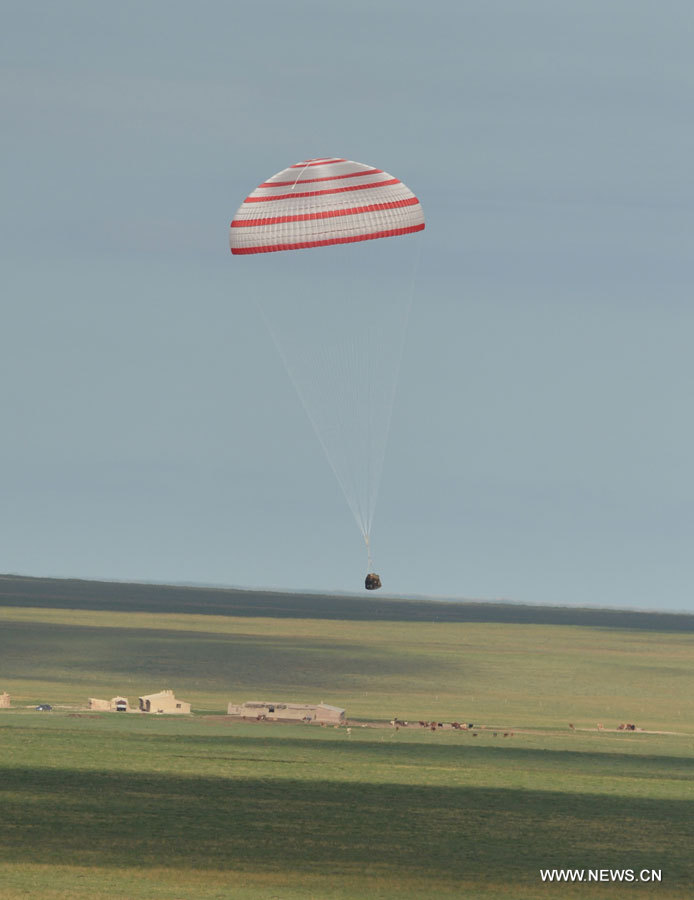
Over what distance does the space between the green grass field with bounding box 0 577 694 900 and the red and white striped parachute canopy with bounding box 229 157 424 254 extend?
636 inches

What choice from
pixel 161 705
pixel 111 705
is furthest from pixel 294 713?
pixel 111 705

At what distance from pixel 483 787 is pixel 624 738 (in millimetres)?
24811

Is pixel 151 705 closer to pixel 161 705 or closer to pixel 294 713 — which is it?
pixel 161 705

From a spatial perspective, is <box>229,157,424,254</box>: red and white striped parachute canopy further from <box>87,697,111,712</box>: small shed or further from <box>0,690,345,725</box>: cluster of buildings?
<box>87,697,111,712</box>: small shed

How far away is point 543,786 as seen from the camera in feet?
184

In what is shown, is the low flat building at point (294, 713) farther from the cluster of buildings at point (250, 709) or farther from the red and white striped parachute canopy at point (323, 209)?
the red and white striped parachute canopy at point (323, 209)

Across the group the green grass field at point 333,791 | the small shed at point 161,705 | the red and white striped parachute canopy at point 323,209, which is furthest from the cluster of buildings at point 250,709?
the red and white striped parachute canopy at point 323,209

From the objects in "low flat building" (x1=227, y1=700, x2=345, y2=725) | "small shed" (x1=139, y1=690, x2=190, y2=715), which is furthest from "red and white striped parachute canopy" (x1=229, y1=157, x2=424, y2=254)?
"small shed" (x1=139, y1=690, x2=190, y2=715)

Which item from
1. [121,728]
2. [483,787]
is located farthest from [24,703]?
[483,787]

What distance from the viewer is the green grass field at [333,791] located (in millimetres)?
37656

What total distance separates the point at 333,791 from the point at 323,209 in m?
18.0

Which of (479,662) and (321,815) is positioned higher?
(479,662)

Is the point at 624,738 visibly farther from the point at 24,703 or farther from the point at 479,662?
the point at 479,662

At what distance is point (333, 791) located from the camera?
52438mm
